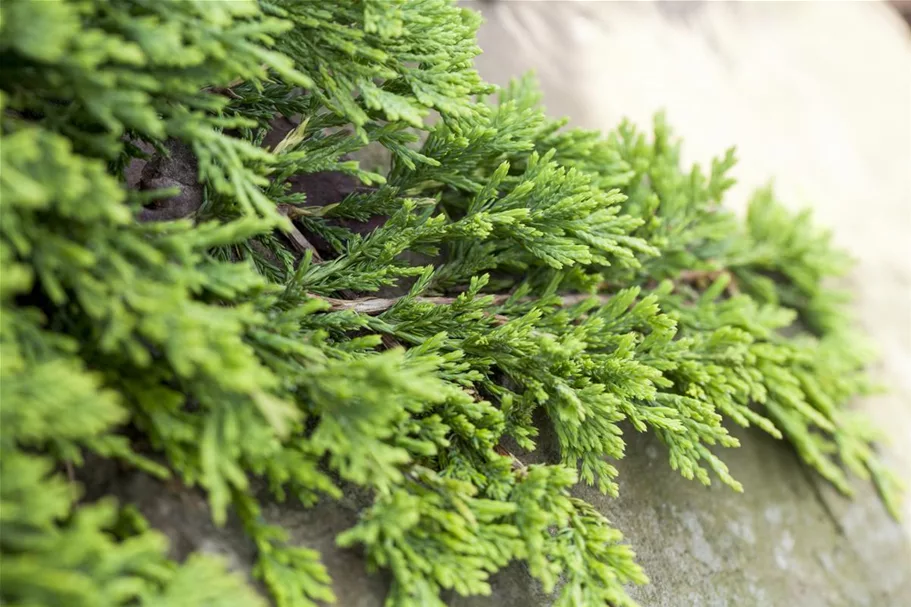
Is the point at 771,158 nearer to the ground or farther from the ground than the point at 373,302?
farther from the ground

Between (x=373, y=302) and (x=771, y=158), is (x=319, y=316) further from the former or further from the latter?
(x=771, y=158)

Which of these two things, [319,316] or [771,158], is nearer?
[319,316]

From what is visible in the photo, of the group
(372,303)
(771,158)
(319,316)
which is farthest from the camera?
(771,158)

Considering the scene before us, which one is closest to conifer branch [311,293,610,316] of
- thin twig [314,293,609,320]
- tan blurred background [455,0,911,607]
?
thin twig [314,293,609,320]

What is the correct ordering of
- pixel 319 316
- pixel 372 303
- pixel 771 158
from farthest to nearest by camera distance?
pixel 771 158, pixel 372 303, pixel 319 316

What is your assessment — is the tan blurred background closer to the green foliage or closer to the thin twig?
the green foliage

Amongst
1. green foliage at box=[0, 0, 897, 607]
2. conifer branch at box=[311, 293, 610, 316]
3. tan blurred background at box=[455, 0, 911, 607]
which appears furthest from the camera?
tan blurred background at box=[455, 0, 911, 607]

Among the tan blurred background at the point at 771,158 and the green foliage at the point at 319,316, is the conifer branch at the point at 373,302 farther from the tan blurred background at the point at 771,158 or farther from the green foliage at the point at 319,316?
the tan blurred background at the point at 771,158

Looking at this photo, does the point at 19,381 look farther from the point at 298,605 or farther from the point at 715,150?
the point at 715,150

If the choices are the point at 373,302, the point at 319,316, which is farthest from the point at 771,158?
the point at 319,316

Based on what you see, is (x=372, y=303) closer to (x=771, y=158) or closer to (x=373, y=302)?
(x=373, y=302)
